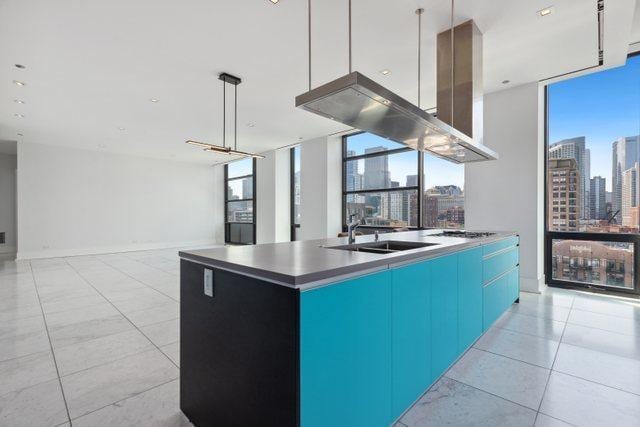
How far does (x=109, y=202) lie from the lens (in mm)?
8695

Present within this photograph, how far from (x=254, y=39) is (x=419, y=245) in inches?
106

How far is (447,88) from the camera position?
10.1 ft

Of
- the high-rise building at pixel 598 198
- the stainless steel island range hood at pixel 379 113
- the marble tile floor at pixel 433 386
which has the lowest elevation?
the marble tile floor at pixel 433 386

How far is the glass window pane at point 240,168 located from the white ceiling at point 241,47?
4.36m

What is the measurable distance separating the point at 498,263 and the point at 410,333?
6.07ft

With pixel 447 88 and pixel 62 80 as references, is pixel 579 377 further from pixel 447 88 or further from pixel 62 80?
pixel 62 80

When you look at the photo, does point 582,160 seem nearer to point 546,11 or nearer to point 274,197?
point 546,11

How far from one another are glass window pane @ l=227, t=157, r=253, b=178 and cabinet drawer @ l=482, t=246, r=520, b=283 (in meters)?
7.88

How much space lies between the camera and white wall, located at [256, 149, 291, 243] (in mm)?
8461

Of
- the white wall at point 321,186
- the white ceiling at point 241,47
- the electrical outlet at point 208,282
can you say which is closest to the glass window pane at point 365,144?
the white wall at point 321,186

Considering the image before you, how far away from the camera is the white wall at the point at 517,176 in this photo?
4.21 metres

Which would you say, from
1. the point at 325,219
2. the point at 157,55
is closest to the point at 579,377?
the point at 157,55

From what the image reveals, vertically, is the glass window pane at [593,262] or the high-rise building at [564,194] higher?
the high-rise building at [564,194]

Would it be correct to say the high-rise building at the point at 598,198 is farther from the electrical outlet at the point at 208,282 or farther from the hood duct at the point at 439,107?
the electrical outlet at the point at 208,282
